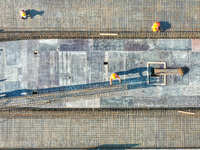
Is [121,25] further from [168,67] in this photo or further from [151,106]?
[151,106]

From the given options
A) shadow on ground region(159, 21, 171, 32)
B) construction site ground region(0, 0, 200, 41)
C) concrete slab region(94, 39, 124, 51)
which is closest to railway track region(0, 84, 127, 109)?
concrete slab region(94, 39, 124, 51)

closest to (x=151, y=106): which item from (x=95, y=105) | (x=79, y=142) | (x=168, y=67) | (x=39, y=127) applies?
(x=168, y=67)

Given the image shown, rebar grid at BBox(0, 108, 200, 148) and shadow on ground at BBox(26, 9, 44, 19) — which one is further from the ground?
shadow on ground at BBox(26, 9, 44, 19)

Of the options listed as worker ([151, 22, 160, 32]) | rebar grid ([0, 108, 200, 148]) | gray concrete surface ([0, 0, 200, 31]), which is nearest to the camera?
worker ([151, 22, 160, 32])

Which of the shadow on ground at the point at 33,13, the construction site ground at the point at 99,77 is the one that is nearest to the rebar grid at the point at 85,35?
the construction site ground at the point at 99,77

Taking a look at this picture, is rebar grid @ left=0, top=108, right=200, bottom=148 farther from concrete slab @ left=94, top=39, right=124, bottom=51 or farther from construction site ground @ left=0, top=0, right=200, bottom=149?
concrete slab @ left=94, top=39, right=124, bottom=51

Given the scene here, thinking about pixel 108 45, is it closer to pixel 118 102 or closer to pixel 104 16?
pixel 104 16
